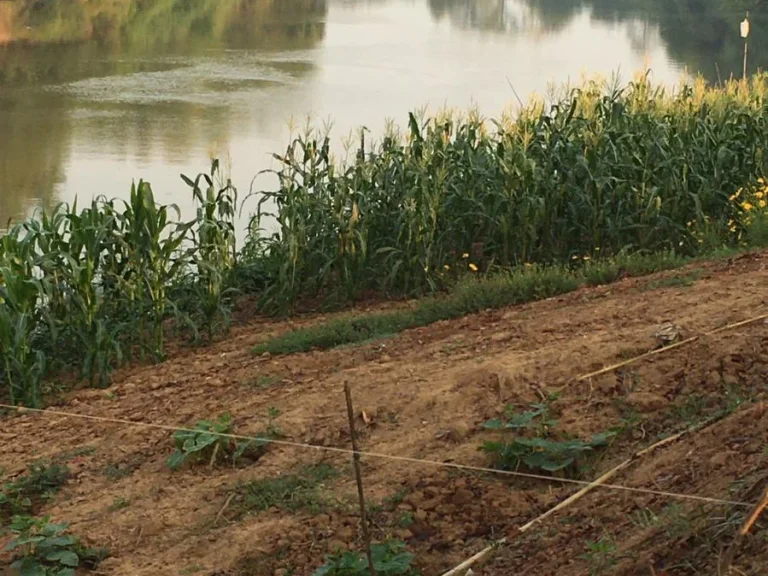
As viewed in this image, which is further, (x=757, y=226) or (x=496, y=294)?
(x=757, y=226)

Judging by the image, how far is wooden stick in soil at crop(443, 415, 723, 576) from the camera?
3006mm

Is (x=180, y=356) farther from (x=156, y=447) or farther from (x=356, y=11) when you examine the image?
(x=356, y=11)

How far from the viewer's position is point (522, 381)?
4160 mm

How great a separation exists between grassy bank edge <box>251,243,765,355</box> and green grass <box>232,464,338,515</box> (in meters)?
2.11

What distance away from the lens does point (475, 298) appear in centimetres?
636

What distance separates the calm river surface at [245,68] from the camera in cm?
1404

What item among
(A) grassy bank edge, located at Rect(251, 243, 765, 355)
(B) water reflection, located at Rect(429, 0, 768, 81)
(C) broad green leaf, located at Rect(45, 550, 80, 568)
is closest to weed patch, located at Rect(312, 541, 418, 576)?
(C) broad green leaf, located at Rect(45, 550, 80, 568)

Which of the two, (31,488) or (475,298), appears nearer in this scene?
(31,488)

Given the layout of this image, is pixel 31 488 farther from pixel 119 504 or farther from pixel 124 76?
pixel 124 76

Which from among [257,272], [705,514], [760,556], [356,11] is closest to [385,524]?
[705,514]

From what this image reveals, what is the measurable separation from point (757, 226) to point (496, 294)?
1.94m

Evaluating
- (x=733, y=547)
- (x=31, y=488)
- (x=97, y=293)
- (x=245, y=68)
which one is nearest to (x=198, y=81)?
(x=245, y=68)

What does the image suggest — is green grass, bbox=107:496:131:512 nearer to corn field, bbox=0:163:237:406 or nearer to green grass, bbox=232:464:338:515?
green grass, bbox=232:464:338:515

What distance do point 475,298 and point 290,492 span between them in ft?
9.38
